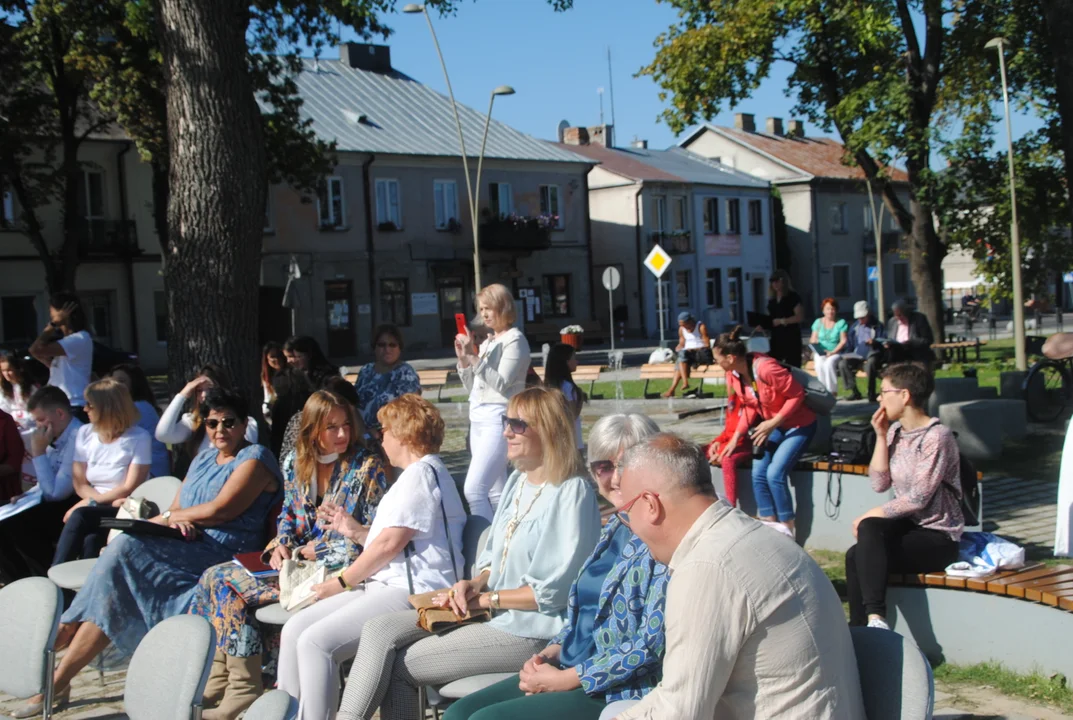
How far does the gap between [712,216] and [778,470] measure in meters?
48.0

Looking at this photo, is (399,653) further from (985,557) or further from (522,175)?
(522,175)

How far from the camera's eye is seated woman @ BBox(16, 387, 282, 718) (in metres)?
5.61

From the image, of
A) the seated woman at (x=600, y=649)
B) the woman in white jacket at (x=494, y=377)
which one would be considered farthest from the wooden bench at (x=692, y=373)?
the seated woman at (x=600, y=649)

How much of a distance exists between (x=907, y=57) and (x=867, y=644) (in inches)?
892

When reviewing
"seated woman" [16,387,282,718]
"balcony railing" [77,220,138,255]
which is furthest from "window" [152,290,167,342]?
"seated woman" [16,387,282,718]

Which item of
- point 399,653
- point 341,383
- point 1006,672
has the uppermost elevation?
point 341,383

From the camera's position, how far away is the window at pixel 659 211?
167 feet

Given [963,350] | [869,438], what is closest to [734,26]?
[963,350]

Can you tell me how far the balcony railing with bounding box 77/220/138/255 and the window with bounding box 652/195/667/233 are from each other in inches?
924

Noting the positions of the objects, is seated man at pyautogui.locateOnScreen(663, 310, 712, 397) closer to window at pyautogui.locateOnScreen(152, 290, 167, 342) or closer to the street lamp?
the street lamp

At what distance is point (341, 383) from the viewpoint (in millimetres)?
8156

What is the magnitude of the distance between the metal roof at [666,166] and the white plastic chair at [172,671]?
47160 millimetres

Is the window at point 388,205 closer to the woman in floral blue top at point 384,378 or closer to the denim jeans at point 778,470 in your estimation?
the woman in floral blue top at point 384,378

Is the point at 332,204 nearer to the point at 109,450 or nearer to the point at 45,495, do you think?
the point at 45,495
